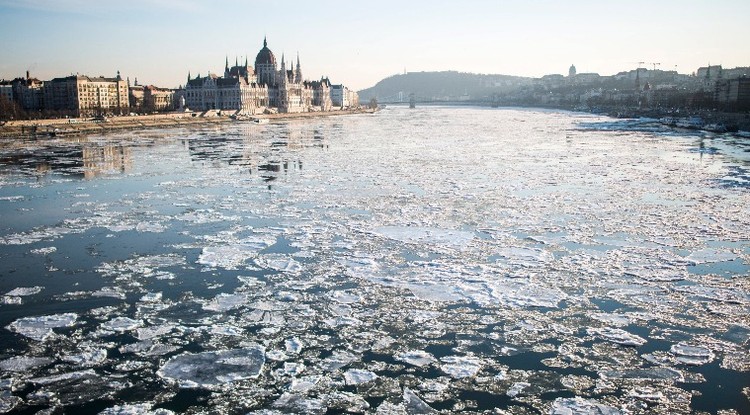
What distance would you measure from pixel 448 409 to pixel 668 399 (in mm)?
2146

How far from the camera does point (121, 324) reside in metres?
7.50

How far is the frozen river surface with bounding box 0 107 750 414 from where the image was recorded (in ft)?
19.2

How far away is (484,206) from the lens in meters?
15.2

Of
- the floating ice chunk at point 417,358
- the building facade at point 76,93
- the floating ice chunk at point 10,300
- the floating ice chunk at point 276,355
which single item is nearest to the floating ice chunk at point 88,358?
the floating ice chunk at point 276,355

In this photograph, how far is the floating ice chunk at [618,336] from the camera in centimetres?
692

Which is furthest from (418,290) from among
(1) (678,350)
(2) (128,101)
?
(2) (128,101)

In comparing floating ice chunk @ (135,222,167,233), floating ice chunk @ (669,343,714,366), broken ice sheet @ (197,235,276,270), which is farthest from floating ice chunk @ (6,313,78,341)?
floating ice chunk @ (669,343,714,366)

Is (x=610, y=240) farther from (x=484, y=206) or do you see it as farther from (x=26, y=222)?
(x=26, y=222)

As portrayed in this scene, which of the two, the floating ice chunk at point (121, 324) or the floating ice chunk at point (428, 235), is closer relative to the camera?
the floating ice chunk at point (121, 324)

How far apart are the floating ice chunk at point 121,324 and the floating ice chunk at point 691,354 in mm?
6472

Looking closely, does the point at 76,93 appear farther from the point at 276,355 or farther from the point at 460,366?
the point at 460,366

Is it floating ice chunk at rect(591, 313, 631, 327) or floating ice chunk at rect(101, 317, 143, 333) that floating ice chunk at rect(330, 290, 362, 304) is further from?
floating ice chunk at rect(591, 313, 631, 327)

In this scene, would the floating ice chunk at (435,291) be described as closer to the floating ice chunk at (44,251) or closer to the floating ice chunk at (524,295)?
the floating ice chunk at (524,295)

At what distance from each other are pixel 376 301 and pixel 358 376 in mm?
2235
